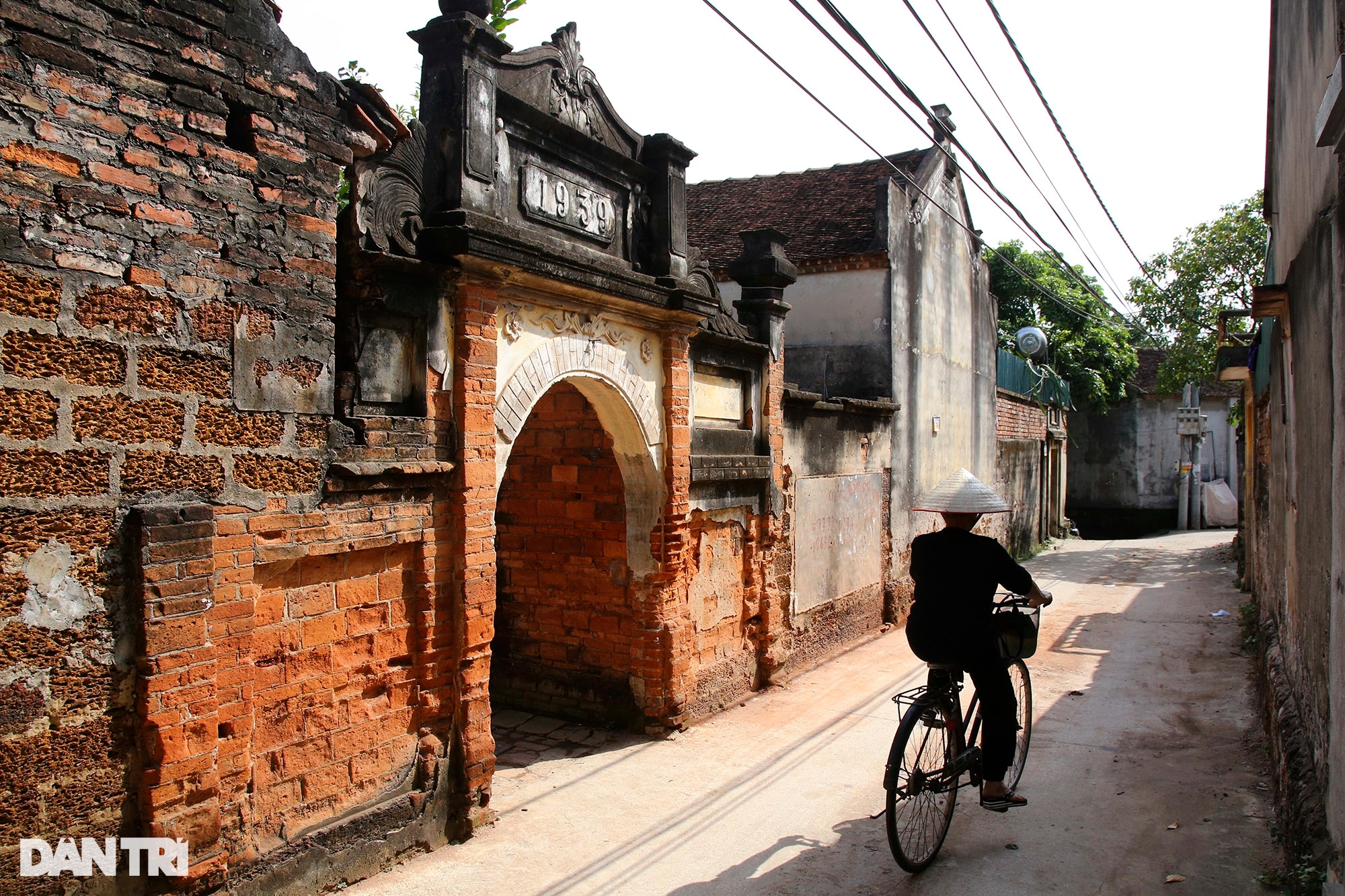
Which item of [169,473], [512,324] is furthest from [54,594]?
[512,324]

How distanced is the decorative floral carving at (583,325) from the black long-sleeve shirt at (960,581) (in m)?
2.84

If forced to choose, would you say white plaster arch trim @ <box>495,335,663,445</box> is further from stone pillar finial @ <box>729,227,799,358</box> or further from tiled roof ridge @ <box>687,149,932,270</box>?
tiled roof ridge @ <box>687,149,932,270</box>

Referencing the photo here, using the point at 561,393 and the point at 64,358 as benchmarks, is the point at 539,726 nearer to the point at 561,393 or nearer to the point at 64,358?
the point at 561,393

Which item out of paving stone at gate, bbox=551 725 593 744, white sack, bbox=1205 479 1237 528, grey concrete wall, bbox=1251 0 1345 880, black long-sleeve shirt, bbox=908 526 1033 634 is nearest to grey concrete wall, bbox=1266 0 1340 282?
grey concrete wall, bbox=1251 0 1345 880

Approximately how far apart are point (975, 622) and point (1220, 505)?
1090 inches

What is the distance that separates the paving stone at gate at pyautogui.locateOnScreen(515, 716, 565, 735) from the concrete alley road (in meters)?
0.69

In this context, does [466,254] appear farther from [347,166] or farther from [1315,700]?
[1315,700]

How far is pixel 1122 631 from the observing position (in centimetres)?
1170

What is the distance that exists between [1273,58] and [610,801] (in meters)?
8.66

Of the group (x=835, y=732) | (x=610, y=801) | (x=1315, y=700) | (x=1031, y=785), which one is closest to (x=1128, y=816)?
(x=1031, y=785)

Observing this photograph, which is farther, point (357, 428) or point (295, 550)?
point (357, 428)

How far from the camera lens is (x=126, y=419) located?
358 centimetres

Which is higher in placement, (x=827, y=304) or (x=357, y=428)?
(x=827, y=304)

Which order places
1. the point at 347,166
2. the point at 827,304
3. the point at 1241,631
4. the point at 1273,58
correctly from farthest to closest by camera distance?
the point at 827,304 → the point at 1241,631 → the point at 1273,58 → the point at 347,166
